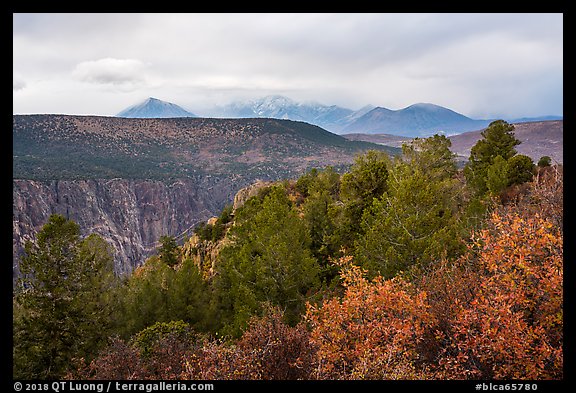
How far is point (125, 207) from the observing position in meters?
109

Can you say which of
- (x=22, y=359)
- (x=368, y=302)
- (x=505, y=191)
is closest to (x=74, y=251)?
(x=22, y=359)

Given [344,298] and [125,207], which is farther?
[125,207]

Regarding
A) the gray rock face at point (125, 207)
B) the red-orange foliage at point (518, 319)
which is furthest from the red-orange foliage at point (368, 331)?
the gray rock face at point (125, 207)

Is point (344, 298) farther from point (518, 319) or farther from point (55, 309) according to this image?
point (55, 309)

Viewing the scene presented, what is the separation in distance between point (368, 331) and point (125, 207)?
370 feet

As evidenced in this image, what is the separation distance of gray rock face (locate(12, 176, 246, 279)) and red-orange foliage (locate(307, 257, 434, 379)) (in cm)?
8209

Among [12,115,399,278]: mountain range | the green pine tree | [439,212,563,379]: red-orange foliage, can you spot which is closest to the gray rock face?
[12,115,399,278]: mountain range

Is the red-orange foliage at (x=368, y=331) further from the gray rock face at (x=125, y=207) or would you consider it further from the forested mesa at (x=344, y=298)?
the gray rock face at (x=125, y=207)

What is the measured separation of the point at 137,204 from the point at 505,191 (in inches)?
4194

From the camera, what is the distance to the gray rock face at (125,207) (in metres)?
85.5

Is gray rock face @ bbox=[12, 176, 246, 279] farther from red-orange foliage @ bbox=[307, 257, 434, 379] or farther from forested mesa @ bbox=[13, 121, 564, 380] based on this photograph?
red-orange foliage @ bbox=[307, 257, 434, 379]

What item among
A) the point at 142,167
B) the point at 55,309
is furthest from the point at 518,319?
the point at 142,167

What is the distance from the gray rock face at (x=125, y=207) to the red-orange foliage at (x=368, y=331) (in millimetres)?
82089

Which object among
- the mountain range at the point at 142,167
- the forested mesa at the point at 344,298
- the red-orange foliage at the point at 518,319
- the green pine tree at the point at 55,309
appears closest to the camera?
the red-orange foliage at the point at 518,319
